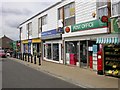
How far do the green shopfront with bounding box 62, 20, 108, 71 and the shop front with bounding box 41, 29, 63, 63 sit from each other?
2.42m

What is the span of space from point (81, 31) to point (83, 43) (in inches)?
42.8

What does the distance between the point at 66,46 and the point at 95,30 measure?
25.9 feet

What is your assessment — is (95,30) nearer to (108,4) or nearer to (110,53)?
(108,4)

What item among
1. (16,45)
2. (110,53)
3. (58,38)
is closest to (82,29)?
(110,53)

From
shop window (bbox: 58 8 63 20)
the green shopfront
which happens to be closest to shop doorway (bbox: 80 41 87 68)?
the green shopfront

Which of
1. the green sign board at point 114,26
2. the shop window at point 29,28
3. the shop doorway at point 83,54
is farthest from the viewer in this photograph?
the shop window at point 29,28

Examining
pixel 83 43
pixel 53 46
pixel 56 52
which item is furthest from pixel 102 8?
pixel 53 46

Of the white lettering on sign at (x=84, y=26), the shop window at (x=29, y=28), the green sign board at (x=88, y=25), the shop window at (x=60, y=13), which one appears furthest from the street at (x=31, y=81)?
the shop window at (x=29, y=28)

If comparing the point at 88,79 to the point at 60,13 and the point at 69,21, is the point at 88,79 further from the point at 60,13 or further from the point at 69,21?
the point at 60,13

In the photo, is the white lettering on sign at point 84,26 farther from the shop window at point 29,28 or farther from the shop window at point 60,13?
the shop window at point 29,28

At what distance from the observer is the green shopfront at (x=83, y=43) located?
808 inches

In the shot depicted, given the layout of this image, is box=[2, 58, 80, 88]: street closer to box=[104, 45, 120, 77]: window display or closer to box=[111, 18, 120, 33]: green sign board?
box=[104, 45, 120, 77]: window display

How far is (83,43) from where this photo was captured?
23703mm

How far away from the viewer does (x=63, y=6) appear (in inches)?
1177
